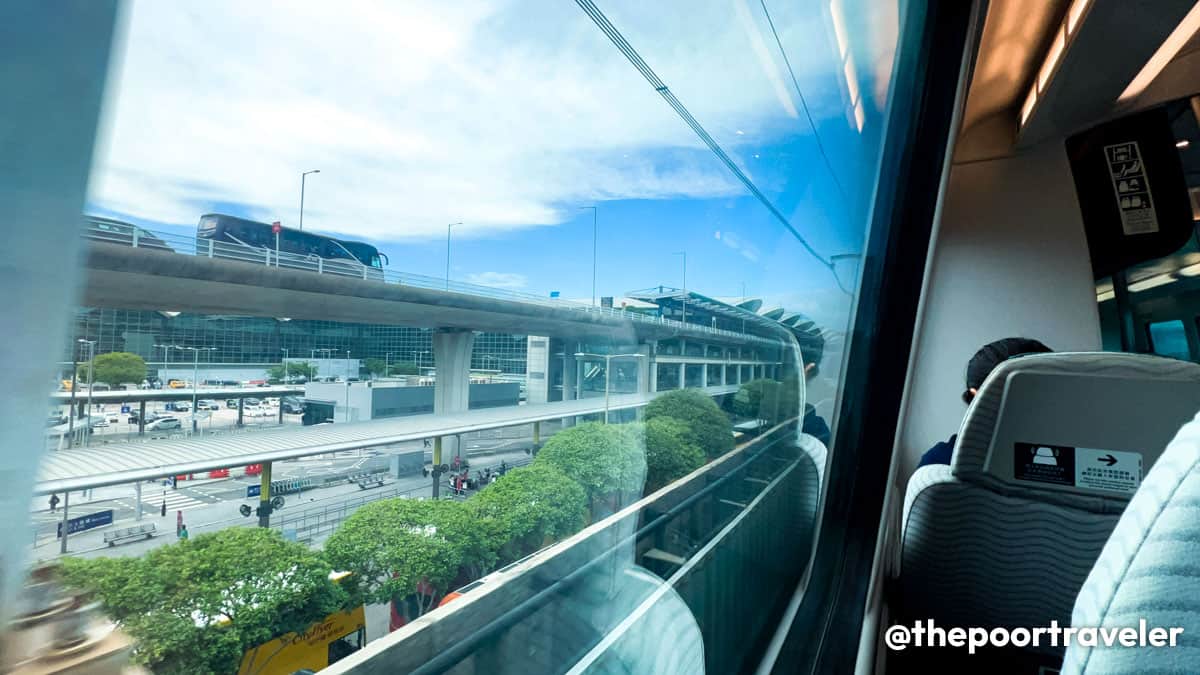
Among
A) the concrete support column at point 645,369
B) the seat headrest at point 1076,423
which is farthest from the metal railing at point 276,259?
the seat headrest at point 1076,423

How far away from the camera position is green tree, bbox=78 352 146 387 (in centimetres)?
26

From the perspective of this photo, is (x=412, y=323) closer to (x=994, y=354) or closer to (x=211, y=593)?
(x=211, y=593)

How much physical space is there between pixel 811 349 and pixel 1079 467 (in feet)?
2.61

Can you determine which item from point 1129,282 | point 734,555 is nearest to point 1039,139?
point 1129,282

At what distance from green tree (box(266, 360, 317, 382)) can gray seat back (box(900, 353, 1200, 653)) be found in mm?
1486

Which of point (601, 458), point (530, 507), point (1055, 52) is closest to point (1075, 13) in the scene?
point (1055, 52)

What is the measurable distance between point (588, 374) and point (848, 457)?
2.05 m

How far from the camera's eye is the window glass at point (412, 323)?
298mm

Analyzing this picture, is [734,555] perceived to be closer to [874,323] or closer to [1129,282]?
[874,323]

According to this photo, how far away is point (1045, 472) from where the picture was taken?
133cm

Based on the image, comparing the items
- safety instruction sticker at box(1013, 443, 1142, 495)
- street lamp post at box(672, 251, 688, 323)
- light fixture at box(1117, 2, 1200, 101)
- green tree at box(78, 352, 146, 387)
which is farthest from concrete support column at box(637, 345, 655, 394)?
light fixture at box(1117, 2, 1200, 101)

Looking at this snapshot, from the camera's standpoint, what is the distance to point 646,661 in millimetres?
867

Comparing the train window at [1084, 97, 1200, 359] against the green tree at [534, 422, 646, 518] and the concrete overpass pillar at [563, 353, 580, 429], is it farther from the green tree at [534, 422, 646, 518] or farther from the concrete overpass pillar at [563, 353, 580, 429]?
the concrete overpass pillar at [563, 353, 580, 429]

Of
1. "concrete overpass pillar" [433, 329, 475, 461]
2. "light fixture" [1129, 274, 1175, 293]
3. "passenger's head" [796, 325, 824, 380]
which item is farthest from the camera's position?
"light fixture" [1129, 274, 1175, 293]
